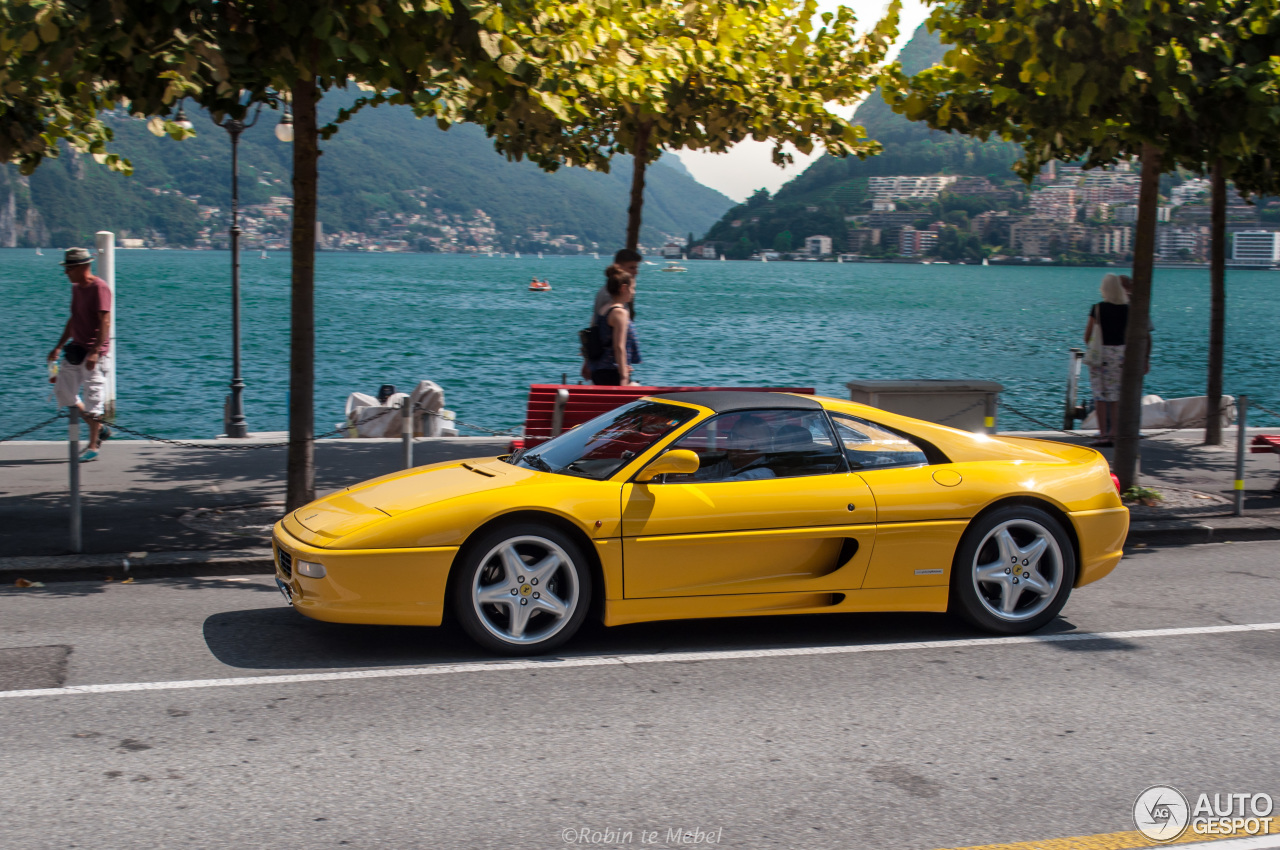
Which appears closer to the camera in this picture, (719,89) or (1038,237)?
(719,89)

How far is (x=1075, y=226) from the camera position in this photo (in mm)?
189750

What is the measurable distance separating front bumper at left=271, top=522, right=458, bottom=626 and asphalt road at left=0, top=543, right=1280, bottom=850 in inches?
10.2

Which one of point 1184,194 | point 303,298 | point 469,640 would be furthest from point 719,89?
point 1184,194

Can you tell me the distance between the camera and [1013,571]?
6.33 meters

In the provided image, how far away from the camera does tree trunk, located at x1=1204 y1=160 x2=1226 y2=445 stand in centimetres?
1375

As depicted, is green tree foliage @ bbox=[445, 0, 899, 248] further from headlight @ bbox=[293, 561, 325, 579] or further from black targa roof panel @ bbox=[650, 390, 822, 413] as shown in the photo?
headlight @ bbox=[293, 561, 325, 579]

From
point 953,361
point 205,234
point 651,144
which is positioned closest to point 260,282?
point 205,234

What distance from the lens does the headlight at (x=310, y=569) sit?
555cm

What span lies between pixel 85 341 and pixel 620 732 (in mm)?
8366

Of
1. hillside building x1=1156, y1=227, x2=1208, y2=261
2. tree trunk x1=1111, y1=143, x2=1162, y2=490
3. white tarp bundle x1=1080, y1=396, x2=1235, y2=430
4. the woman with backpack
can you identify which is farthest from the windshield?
hillside building x1=1156, y1=227, x2=1208, y2=261

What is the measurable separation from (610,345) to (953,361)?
4667cm

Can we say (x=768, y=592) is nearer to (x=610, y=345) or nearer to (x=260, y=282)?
(x=610, y=345)

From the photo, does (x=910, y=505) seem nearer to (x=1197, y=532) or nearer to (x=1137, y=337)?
(x=1197, y=532)

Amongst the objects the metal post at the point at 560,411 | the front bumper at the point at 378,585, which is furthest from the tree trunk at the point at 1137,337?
the front bumper at the point at 378,585
